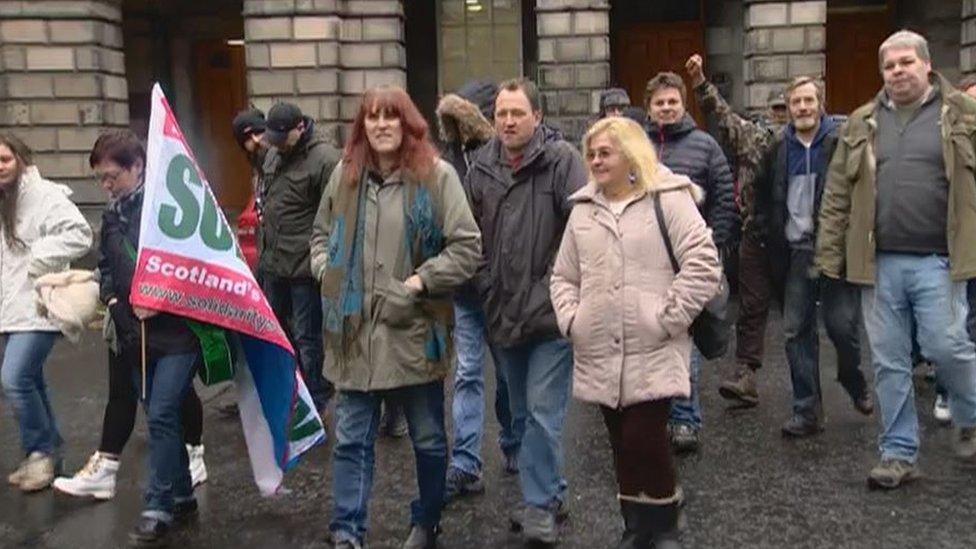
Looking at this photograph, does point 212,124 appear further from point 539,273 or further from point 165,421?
point 539,273

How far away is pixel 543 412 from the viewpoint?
177 inches

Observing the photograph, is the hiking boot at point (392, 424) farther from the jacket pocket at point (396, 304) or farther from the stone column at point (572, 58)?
the stone column at point (572, 58)

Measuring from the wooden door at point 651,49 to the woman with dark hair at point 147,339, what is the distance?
11.6m

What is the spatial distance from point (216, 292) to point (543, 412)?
1565 millimetres

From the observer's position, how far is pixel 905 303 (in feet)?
16.8

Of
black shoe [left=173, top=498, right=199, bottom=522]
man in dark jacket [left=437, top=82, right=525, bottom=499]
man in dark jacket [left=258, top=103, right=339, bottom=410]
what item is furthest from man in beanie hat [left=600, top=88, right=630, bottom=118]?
black shoe [left=173, top=498, right=199, bottom=522]

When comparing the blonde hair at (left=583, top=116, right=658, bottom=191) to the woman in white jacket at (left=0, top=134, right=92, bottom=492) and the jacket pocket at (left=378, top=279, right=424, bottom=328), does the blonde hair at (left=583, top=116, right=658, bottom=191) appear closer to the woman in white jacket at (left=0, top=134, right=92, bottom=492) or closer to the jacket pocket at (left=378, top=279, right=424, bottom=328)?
the jacket pocket at (left=378, top=279, right=424, bottom=328)

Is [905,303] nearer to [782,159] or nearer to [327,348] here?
[782,159]

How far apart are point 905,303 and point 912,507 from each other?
98 cm

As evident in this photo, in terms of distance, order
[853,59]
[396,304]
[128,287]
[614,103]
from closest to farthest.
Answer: [396,304] → [128,287] → [614,103] → [853,59]

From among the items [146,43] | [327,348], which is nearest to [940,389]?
[327,348]

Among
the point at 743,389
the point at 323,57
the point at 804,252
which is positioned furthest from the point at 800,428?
the point at 323,57

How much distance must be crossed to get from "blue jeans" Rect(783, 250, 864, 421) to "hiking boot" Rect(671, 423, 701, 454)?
2.35 feet

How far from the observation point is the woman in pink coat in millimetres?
4117
